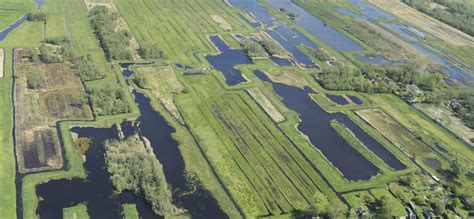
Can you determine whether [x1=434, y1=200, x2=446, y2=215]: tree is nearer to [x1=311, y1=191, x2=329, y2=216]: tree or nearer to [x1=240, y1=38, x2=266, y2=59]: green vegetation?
[x1=311, y1=191, x2=329, y2=216]: tree

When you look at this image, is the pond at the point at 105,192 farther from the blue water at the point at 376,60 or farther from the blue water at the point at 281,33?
the blue water at the point at 376,60

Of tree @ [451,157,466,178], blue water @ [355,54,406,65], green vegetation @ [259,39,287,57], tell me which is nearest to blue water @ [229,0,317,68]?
green vegetation @ [259,39,287,57]

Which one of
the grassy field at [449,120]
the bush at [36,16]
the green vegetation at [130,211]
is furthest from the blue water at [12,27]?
the grassy field at [449,120]

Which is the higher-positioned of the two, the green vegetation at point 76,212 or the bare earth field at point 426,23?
the bare earth field at point 426,23

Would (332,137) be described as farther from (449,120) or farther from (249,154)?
(449,120)

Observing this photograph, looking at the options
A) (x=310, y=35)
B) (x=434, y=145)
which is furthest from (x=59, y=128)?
(x=310, y=35)
